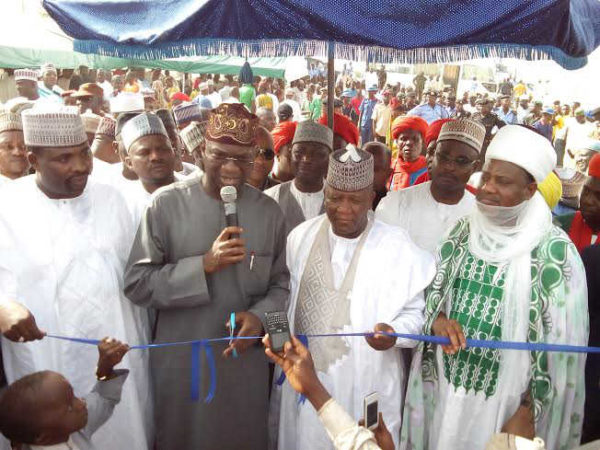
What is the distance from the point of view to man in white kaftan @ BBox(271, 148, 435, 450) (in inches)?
115

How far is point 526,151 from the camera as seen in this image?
2770 mm

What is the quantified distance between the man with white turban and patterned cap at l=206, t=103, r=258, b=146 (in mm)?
1279

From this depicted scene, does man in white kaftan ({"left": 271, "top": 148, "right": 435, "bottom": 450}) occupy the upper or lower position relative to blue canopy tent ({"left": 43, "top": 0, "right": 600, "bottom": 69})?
lower

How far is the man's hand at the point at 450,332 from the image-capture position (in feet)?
8.77

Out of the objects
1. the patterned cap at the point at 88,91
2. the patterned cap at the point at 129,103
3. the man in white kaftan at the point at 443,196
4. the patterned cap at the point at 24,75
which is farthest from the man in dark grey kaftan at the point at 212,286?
the patterned cap at the point at 88,91

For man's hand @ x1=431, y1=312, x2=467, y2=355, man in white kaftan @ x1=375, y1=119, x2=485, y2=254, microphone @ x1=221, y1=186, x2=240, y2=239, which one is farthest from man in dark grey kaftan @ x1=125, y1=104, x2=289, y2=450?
man in white kaftan @ x1=375, y1=119, x2=485, y2=254

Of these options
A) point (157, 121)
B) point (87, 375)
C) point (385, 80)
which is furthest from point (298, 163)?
point (385, 80)

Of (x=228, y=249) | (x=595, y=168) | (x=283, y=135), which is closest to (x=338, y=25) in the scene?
(x=228, y=249)

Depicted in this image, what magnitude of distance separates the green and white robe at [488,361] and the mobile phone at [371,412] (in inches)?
34.3

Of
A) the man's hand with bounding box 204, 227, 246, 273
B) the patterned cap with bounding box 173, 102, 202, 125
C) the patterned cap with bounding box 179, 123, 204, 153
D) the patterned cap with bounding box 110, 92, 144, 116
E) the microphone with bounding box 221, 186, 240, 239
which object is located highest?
the patterned cap with bounding box 110, 92, 144, 116

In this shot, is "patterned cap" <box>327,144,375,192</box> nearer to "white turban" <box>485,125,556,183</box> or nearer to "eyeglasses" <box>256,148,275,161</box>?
"white turban" <box>485,125,556,183</box>

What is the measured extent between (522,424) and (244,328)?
1493 millimetres

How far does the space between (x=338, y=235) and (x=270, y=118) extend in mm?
7251

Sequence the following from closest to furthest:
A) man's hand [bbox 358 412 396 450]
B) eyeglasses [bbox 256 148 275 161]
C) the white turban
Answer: man's hand [bbox 358 412 396 450], the white turban, eyeglasses [bbox 256 148 275 161]
